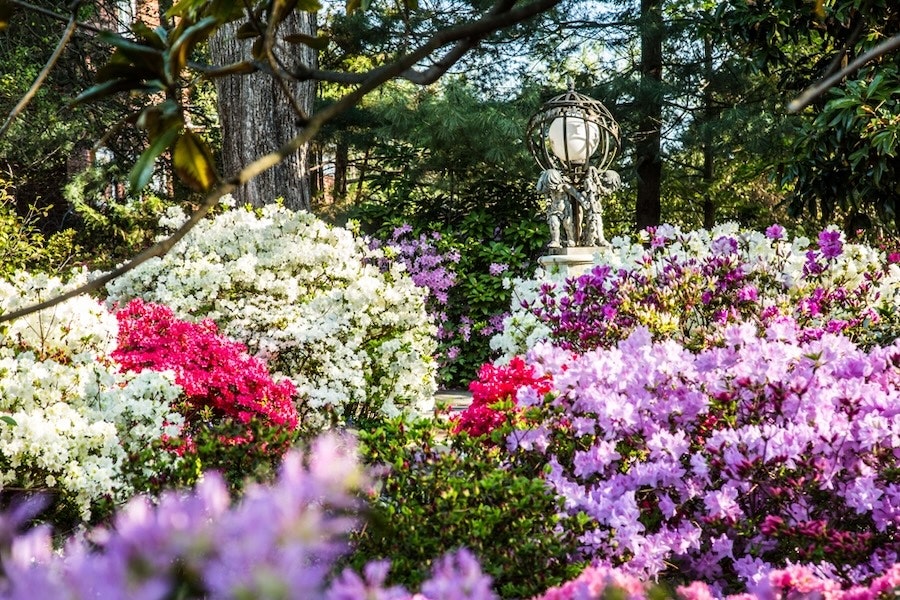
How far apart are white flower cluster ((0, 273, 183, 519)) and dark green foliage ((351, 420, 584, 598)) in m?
0.75

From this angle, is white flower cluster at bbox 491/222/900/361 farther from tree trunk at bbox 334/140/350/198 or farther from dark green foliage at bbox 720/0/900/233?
tree trunk at bbox 334/140/350/198

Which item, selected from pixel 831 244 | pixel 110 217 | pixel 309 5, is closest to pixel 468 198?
pixel 110 217

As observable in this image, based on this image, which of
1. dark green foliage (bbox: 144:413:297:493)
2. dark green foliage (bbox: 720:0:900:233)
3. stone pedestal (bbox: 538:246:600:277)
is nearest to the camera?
dark green foliage (bbox: 144:413:297:493)

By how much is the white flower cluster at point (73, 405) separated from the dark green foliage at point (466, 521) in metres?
0.75

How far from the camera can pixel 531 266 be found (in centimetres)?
933

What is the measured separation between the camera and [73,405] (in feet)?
11.1

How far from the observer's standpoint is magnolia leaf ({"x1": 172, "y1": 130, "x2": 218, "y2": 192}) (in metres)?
0.92

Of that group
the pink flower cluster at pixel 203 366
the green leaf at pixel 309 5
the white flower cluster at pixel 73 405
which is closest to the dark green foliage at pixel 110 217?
the pink flower cluster at pixel 203 366

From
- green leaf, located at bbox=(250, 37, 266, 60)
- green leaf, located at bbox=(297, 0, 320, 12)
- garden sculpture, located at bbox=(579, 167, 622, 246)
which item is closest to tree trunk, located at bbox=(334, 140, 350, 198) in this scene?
garden sculpture, located at bbox=(579, 167, 622, 246)

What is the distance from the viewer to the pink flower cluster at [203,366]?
3.81 metres

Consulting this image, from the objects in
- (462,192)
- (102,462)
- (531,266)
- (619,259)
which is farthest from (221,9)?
(462,192)

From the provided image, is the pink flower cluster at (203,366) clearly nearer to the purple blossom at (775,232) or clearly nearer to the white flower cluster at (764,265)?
the white flower cluster at (764,265)

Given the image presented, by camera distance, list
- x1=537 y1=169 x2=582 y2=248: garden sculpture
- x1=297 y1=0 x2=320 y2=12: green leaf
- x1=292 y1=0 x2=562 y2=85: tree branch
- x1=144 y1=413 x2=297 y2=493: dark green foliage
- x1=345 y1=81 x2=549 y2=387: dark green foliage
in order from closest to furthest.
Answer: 1. x1=292 y1=0 x2=562 y2=85: tree branch
2. x1=297 y1=0 x2=320 y2=12: green leaf
3. x1=144 y1=413 x2=297 y2=493: dark green foliage
4. x1=537 y1=169 x2=582 y2=248: garden sculpture
5. x1=345 y1=81 x2=549 y2=387: dark green foliage

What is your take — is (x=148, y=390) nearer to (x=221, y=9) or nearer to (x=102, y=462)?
(x=102, y=462)
